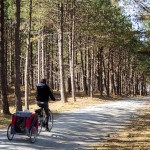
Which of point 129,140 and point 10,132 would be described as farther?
point 129,140

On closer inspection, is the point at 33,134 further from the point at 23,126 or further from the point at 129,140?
the point at 129,140

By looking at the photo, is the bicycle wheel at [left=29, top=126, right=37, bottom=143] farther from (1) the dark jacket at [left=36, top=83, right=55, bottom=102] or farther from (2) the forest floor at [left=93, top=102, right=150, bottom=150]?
(1) the dark jacket at [left=36, top=83, right=55, bottom=102]

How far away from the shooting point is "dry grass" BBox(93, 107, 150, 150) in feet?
41.0

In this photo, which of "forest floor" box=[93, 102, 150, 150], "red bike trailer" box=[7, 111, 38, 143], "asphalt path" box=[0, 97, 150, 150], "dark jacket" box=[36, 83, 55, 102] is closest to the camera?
"asphalt path" box=[0, 97, 150, 150]

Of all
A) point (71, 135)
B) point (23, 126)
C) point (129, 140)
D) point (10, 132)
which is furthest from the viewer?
point (71, 135)

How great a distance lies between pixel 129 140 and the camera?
46.2ft

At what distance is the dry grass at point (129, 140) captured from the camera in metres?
12.5

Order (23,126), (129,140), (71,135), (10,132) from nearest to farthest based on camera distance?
(23,126), (10,132), (129,140), (71,135)

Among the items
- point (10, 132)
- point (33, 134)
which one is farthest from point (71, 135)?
point (10, 132)

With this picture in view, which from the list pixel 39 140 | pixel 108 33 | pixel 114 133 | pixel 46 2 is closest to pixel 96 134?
pixel 114 133

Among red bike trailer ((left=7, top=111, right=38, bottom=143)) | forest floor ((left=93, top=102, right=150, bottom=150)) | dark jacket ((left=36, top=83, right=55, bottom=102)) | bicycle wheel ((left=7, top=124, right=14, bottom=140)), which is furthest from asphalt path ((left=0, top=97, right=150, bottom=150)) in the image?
dark jacket ((left=36, top=83, right=55, bottom=102))

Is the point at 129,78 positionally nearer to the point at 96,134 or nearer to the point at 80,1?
the point at 80,1

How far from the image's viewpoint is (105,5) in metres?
36.6

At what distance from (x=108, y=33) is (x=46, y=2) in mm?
8714
